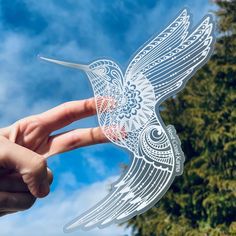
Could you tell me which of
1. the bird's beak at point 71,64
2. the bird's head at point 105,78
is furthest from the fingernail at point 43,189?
the bird's beak at point 71,64

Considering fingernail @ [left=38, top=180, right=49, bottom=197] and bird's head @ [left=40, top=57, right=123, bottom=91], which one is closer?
fingernail @ [left=38, top=180, right=49, bottom=197]

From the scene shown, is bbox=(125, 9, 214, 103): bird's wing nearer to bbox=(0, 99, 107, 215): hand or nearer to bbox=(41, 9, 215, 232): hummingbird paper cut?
bbox=(41, 9, 215, 232): hummingbird paper cut

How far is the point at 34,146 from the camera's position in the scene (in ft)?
10.2

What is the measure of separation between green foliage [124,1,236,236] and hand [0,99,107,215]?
16.6ft

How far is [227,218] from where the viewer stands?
26.6ft

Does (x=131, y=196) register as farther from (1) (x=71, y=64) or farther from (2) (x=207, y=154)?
(2) (x=207, y=154)

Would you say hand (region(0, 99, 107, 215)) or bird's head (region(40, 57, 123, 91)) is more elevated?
bird's head (region(40, 57, 123, 91))

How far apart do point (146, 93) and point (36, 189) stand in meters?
0.87

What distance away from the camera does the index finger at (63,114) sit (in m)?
3.05

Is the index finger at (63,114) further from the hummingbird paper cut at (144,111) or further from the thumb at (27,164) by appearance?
the thumb at (27,164)

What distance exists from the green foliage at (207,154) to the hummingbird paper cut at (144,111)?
468cm

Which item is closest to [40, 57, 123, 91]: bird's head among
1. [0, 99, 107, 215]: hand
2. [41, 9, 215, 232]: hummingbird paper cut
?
[41, 9, 215, 232]: hummingbird paper cut

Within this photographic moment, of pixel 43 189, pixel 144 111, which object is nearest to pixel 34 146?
pixel 43 189

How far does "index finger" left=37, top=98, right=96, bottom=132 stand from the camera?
3.05 m
